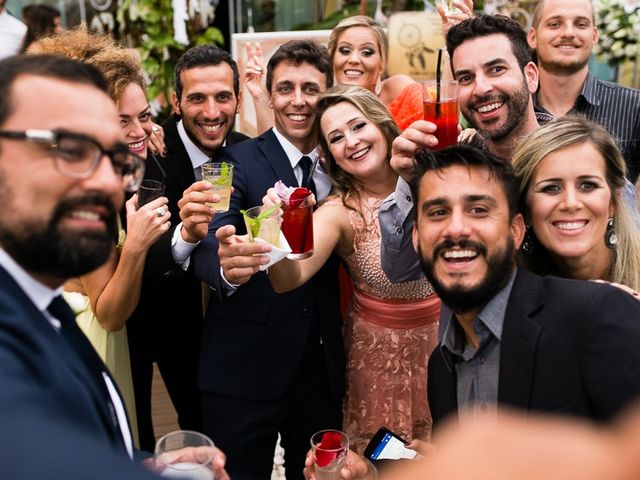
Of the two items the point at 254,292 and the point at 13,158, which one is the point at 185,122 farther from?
the point at 13,158

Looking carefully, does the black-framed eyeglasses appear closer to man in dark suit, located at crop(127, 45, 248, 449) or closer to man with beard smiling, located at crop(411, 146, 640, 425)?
man with beard smiling, located at crop(411, 146, 640, 425)

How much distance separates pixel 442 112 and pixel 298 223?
0.55 meters

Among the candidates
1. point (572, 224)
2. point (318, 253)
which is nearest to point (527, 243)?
point (572, 224)

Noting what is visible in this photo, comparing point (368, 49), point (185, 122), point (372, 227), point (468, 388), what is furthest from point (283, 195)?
point (368, 49)

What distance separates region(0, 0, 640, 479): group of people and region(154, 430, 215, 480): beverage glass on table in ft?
0.08

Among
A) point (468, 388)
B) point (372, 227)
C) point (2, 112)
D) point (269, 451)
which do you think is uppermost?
point (2, 112)

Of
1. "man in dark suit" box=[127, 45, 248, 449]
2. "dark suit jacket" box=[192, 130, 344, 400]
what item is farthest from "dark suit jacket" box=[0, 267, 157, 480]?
"man in dark suit" box=[127, 45, 248, 449]

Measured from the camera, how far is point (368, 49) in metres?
3.56

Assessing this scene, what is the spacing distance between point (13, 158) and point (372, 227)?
159cm

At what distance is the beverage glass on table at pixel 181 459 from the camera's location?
1.19 m

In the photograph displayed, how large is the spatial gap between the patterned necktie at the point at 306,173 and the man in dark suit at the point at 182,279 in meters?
0.43

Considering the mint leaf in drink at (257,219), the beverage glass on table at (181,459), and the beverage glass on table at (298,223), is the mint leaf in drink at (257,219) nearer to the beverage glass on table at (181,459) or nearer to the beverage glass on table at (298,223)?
the beverage glass on table at (298,223)

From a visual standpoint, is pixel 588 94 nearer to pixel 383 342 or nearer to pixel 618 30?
pixel 383 342

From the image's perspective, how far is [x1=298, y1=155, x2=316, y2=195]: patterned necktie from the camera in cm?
269
